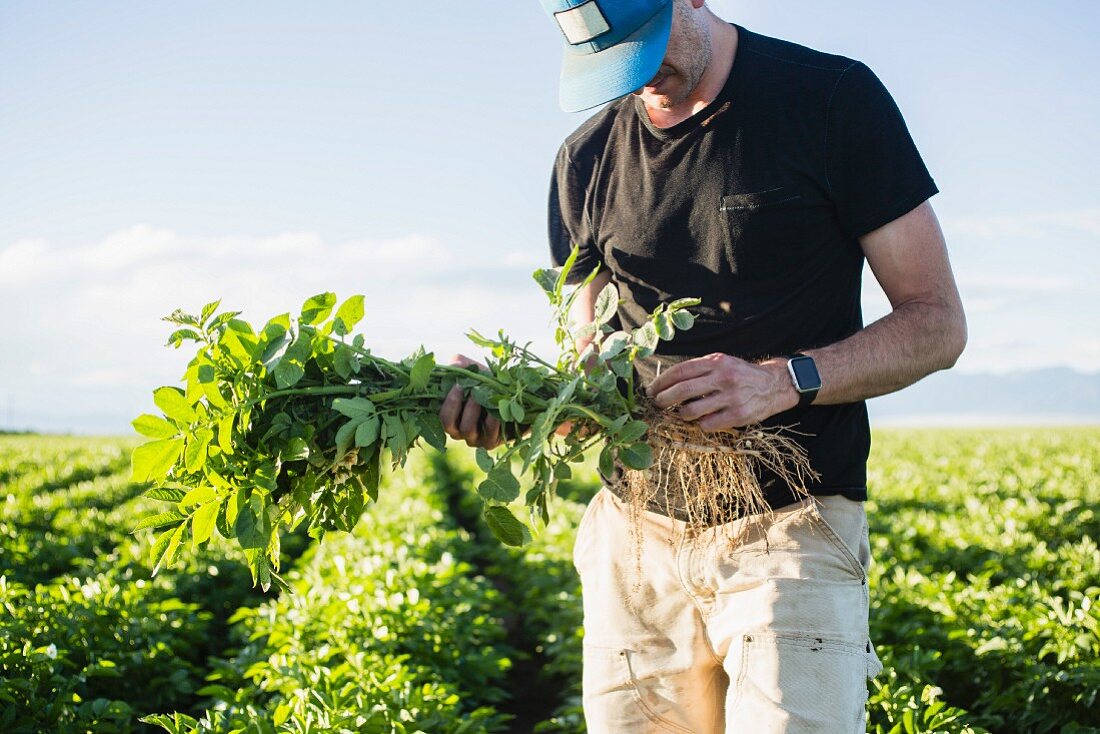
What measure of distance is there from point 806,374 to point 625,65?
803 mm

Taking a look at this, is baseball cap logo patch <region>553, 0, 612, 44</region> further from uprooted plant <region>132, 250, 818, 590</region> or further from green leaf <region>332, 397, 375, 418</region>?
green leaf <region>332, 397, 375, 418</region>

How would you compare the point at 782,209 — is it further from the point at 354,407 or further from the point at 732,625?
the point at 354,407

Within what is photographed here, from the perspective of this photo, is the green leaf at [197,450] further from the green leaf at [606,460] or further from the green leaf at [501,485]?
the green leaf at [606,460]

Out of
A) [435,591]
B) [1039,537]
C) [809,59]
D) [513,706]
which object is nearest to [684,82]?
[809,59]

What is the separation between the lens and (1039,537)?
24.8ft

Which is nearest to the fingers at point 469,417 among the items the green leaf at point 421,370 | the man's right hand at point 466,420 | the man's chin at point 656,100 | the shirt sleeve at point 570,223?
the man's right hand at point 466,420

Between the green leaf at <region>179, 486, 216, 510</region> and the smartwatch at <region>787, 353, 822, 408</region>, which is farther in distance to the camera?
the smartwatch at <region>787, 353, 822, 408</region>

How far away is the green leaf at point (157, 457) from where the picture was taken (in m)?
1.75

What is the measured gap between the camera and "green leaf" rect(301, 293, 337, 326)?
1.94 m

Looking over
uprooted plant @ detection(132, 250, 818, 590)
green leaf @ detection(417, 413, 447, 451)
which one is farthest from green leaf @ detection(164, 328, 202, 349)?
green leaf @ detection(417, 413, 447, 451)

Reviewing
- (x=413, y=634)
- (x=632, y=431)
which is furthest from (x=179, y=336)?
(x=413, y=634)

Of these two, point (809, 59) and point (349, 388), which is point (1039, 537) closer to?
point (809, 59)

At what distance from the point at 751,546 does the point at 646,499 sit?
272mm

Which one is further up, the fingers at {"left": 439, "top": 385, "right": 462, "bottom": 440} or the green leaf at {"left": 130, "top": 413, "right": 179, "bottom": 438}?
the fingers at {"left": 439, "top": 385, "right": 462, "bottom": 440}
